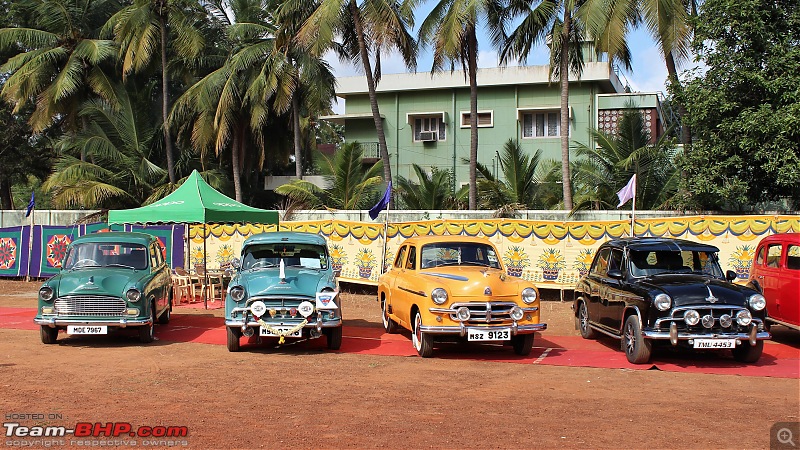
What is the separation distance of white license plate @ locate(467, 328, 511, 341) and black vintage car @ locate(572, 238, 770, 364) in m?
1.78

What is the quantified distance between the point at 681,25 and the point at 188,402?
16484 mm

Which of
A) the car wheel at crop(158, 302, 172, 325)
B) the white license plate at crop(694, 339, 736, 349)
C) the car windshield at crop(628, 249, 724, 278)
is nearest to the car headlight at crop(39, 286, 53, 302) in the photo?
the car wheel at crop(158, 302, 172, 325)

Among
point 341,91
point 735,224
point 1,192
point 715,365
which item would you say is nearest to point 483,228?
point 735,224

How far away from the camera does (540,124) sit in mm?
32719

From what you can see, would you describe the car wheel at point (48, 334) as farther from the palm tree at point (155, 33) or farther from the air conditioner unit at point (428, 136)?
the air conditioner unit at point (428, 136)

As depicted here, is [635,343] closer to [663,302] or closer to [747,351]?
[663,302]

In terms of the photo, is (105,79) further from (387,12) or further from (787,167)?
(787,167)

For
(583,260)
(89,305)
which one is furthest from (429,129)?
(89,305)

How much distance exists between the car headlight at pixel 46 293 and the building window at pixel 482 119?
23935mm

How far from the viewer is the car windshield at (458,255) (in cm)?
1207

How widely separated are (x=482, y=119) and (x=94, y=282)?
23.9 metres

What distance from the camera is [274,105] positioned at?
29562mm

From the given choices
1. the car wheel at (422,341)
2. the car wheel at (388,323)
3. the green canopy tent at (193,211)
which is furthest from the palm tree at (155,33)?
the car wheel at (422,341)

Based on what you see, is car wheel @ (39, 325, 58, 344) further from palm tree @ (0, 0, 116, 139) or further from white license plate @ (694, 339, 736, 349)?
palm tree @ (0, 0, 116, 139)
